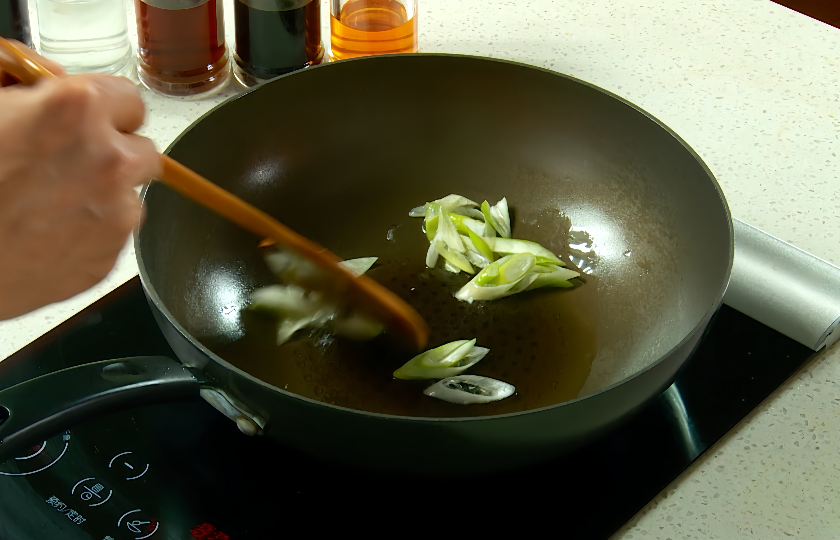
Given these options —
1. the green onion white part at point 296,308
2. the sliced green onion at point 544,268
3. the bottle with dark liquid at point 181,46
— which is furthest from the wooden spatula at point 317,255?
the bottle with dark liquid at point 181,46

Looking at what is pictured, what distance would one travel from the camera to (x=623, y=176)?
Answer: 760 mm

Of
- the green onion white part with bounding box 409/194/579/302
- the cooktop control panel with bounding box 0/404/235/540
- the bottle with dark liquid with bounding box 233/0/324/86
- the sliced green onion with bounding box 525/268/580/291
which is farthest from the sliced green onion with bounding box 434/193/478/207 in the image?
the cooktop control panel with bounding box 0/404/235/540

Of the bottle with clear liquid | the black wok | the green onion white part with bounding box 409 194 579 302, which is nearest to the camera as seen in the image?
the black wok

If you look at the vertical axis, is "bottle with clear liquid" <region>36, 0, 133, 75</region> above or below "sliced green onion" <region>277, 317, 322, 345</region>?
above

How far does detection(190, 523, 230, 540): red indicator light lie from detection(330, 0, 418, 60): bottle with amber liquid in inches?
21.4

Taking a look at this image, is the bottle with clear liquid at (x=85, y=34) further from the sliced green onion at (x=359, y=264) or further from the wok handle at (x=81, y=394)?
the wok handle at (x=81, y=394)

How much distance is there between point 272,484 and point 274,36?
1.59 ft

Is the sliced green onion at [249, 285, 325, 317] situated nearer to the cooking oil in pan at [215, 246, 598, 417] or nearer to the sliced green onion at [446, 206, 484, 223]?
the cooking oil in pan at [215, 246, 598, 417]

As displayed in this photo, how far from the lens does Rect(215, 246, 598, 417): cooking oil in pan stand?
64cm

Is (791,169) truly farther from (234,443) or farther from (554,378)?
(234,443)

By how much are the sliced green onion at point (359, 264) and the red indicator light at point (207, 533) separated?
29 centimetres

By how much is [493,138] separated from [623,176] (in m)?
0.13

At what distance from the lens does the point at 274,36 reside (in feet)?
2.84

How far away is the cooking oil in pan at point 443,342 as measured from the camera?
641 mm
